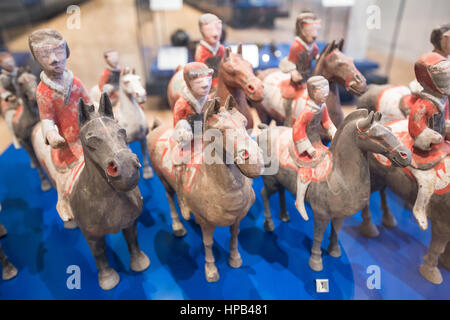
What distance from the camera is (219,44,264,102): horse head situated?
2.09 metres

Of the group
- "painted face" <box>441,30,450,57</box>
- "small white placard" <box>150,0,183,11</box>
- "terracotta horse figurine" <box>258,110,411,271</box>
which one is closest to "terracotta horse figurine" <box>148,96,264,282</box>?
"terracotta horse figurine" <box>258,110,411,271</box>

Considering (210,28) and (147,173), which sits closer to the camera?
(210,28)

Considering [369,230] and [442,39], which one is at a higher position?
[442,39]

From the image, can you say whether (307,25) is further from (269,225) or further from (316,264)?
(316,264)

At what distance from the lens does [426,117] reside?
2.03 m

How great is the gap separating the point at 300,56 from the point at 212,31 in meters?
0.86

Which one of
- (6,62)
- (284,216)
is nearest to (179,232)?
(284,216)

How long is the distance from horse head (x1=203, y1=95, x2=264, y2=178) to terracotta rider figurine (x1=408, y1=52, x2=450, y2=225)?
1178mm

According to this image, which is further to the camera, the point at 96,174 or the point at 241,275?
the point at 241,275

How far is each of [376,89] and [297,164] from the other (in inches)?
59.3

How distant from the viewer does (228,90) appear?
7.54ft

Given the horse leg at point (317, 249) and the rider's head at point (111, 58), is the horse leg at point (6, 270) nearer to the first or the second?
the rider's head at point (111, 58)
